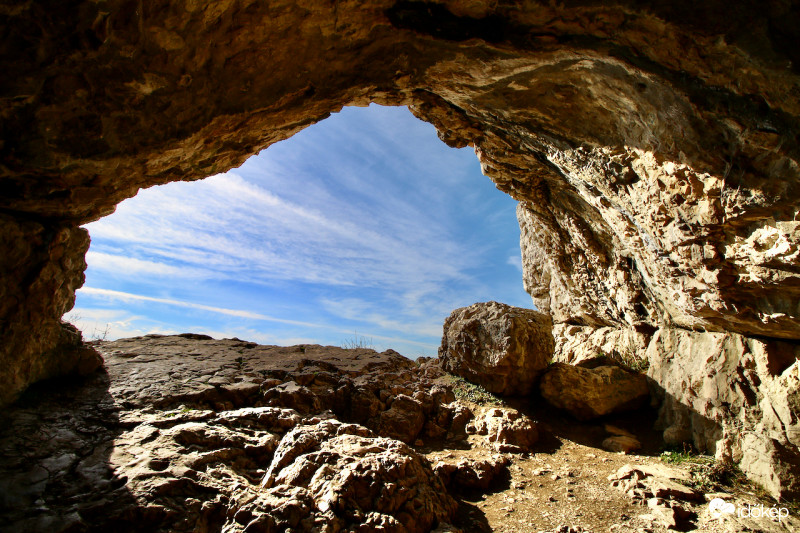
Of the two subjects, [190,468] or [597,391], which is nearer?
[190,468]

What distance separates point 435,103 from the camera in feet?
20.1

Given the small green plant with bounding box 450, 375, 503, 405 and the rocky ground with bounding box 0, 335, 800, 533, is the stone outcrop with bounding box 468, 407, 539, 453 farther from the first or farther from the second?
the small green plant with bounding box 450, 375, 503, 405

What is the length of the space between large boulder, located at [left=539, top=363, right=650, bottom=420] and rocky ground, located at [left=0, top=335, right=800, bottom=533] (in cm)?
Result: 34

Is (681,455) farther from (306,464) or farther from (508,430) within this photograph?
(306,464)

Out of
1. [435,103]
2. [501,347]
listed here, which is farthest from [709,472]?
[435,103]

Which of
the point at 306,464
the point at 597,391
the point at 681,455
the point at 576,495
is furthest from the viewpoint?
the point at 597,391

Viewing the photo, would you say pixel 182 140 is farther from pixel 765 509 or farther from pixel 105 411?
pixel 765 509

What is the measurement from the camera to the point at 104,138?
4098mm

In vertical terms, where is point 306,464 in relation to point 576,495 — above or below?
above

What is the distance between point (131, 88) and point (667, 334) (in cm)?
1130

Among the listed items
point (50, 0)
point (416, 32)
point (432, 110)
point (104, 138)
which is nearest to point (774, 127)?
point (416, 32)

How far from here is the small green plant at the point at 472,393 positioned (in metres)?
9.24

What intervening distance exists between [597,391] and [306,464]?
741 cm

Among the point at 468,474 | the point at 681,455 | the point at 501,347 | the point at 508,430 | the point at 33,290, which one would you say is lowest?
the point at 468,474
